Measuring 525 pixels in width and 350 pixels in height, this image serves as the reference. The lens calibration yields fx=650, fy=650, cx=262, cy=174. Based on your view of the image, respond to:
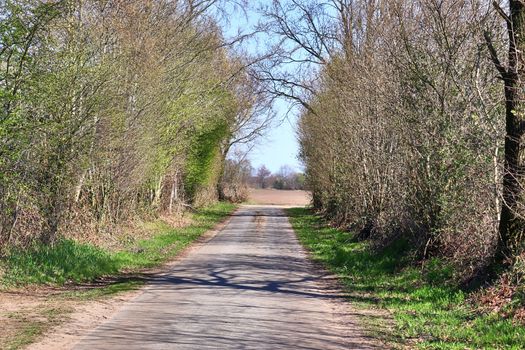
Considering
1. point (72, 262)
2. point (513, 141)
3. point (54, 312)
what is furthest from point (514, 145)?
point (72, 262)

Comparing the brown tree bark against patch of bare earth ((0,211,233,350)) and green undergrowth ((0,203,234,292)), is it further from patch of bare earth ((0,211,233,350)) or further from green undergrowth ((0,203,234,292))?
green undergrowth ((0,203,234,292))

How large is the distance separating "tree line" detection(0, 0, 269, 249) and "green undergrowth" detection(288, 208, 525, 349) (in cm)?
717

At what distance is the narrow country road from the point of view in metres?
8.29

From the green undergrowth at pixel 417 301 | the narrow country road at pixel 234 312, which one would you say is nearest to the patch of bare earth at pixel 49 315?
the narrow country road at pixel 234 312

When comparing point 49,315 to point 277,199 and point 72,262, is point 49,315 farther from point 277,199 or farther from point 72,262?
point 277,199

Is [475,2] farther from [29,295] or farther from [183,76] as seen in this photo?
[183,76]

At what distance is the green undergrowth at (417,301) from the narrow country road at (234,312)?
660 millimetres

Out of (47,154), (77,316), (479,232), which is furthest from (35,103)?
(479,232)

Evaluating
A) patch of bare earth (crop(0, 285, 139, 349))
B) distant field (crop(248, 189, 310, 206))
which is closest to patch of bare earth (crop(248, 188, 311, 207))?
distant field (crop(248, 189, 310, 206))

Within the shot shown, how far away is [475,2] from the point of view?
43.5 feet

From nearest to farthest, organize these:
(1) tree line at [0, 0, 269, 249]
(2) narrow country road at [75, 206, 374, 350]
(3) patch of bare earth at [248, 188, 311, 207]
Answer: (2) narrow country road at [75, 206, 374, 350] → (1) tree line at [0, 0, 269, 249] → (3) patch of bare earth at [248, 188, 311, 207]

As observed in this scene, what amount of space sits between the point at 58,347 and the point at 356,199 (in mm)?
17063

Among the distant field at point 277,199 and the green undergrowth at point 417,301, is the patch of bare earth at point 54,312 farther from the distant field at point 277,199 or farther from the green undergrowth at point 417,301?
the distant field at point 277,199

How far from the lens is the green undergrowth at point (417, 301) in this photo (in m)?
8.47
